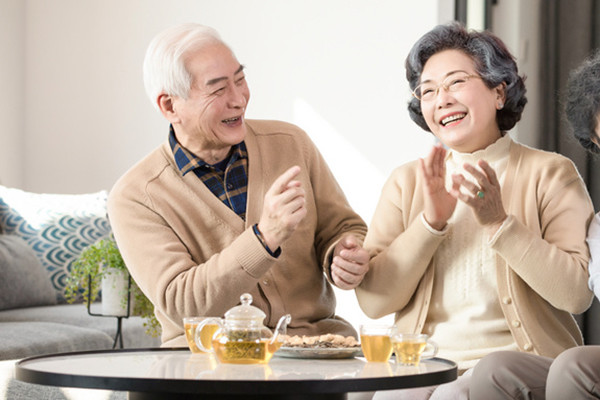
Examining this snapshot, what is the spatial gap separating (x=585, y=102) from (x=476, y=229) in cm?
37

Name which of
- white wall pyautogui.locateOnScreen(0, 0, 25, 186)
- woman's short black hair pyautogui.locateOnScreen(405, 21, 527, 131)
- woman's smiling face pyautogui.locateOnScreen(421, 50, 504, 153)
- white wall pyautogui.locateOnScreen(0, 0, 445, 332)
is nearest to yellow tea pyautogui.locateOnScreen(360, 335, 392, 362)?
woman's smiling face pyautogui.locateOnScreen(421, 50, 504, 153)

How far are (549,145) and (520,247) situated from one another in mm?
1807

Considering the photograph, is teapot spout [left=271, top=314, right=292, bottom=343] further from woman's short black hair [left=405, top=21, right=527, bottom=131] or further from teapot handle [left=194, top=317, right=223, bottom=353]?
woman's short black hair [left=405, top=21, right=527, bottom=131]

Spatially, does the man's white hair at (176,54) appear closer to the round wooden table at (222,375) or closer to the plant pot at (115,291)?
the round wooden table at (222,375)

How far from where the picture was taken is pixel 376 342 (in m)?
1.54

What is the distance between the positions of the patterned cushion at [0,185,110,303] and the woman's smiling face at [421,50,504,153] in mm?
2178

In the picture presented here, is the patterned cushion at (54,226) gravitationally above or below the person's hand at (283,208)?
below

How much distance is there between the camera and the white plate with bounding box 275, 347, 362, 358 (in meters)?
1.58

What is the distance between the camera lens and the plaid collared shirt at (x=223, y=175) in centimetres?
220

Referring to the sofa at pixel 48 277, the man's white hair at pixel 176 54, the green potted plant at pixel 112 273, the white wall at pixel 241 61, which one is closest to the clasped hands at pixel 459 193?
the man's white hair at pixel 176 54

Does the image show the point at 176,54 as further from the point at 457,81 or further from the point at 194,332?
the point at 194,332

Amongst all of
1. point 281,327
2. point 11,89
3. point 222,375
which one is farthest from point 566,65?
point 11,89

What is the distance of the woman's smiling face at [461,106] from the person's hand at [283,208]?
0.39 meters

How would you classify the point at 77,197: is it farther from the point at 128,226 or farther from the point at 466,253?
the point at 466,253
